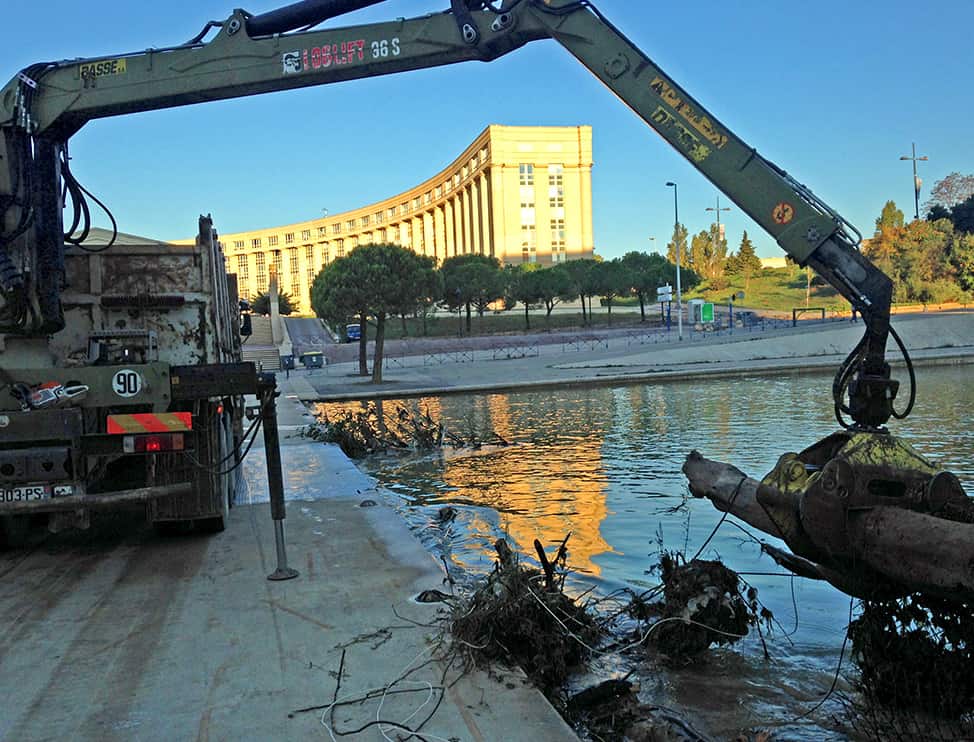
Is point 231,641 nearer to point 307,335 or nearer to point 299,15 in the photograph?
point 299,15

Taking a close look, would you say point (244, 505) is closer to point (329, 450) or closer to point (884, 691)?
point (329, 450)

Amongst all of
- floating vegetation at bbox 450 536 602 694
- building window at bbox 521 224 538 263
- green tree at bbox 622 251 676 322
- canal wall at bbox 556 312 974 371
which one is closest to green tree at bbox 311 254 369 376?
canal wall at bbox 556 312 974 371

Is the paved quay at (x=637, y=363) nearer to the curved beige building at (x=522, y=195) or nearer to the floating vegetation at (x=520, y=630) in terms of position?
the floating vegetation at (x=520, y=630)

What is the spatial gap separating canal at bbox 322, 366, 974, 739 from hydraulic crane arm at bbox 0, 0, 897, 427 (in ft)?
6.31

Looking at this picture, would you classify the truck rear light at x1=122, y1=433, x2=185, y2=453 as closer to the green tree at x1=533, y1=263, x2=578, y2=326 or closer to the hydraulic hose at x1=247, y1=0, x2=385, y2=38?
the hydraulic hose at x1=247, y1=0, x2=385, y2=38

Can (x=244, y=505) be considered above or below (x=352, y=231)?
below

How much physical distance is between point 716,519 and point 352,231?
14528 cm

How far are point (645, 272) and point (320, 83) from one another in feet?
237

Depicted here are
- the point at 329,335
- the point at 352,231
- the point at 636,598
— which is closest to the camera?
the point at 636,598

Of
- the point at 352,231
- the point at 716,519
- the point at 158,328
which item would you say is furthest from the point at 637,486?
the point at 352,231

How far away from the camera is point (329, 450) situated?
49.4ft

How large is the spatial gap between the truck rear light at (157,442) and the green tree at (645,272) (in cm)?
6870

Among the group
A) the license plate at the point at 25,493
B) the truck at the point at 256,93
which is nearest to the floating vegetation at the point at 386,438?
the truck at the point at 256,93

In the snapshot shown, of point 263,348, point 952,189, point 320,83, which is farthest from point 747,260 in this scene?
point 320,83
